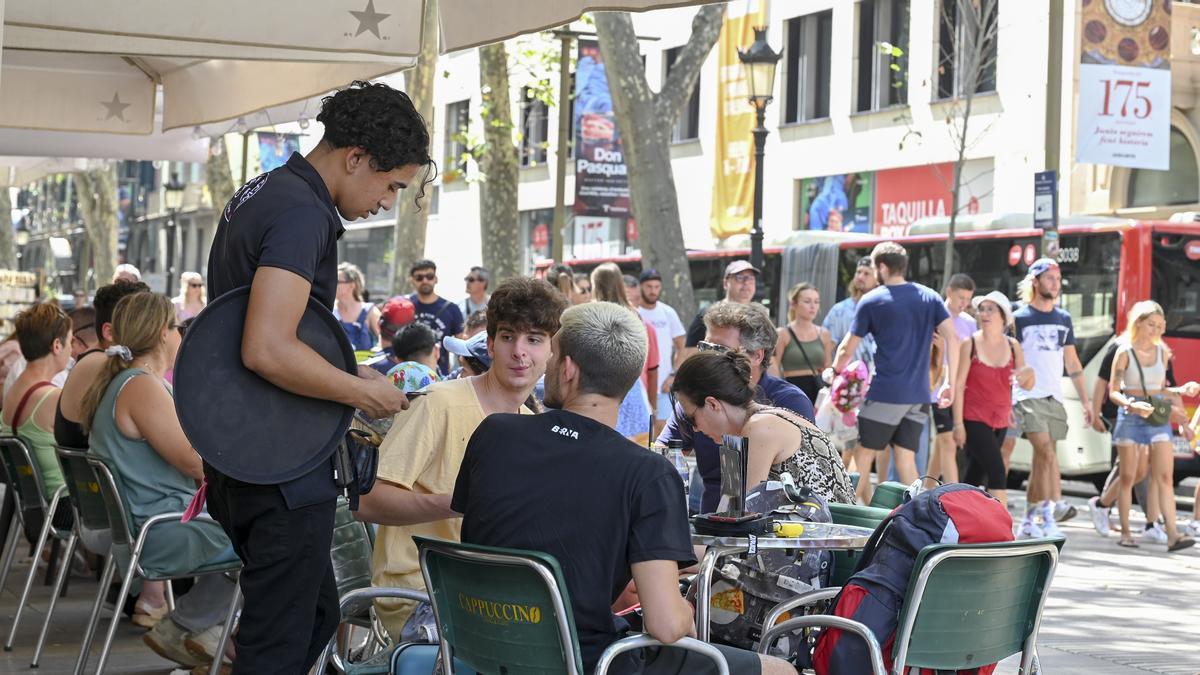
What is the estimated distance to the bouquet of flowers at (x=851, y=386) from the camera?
12.4 meters

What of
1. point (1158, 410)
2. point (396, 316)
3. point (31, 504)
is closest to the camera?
point (31, 504)

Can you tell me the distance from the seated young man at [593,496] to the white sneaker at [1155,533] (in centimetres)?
911

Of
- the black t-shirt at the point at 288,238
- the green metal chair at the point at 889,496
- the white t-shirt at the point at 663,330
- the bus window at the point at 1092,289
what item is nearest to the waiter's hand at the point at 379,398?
the black t-shirt at the point at 288,238

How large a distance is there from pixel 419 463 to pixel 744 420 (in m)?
1.32

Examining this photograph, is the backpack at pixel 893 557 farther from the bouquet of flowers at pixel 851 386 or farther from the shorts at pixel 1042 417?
the shorts at pixel 1042 417

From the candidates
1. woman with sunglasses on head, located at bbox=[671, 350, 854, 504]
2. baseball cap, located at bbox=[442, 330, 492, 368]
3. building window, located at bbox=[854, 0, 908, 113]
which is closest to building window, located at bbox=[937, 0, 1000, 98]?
building window, located at bbox=[854, 0, 908, 113]

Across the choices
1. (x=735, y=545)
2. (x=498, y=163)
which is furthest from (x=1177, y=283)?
(x=735, y=545)

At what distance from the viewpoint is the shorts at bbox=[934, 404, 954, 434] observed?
13.7m

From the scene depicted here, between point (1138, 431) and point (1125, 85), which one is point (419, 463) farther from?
point (1125, 85)

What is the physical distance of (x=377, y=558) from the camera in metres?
5.12

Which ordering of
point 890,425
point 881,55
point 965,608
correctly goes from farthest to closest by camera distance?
point 881,55
point 890,425
point 965,608

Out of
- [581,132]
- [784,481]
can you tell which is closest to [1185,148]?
[581,132]

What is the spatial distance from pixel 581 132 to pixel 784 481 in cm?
2161

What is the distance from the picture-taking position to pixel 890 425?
1229 centimetres
